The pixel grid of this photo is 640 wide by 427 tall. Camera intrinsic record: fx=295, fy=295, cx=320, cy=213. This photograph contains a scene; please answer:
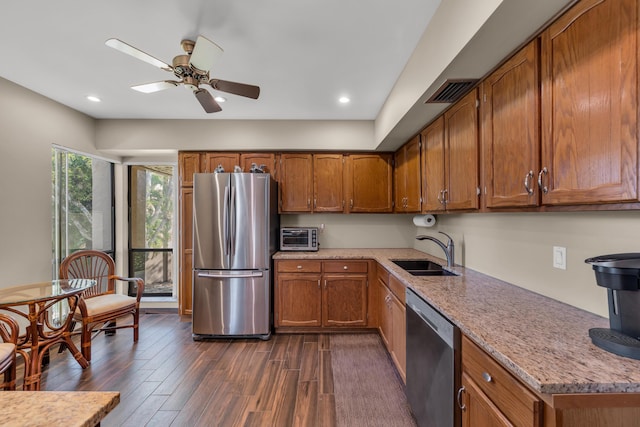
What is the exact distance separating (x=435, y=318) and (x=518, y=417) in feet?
2.10

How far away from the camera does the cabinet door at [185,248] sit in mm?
3721

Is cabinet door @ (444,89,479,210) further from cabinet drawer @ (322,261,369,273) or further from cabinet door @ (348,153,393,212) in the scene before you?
cabinet door @ (348,153,393,212)

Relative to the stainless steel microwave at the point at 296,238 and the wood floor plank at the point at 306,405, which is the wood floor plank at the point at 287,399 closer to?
the wood floor plank at the point at 306,405

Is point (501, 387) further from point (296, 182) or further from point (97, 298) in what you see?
point (97, 298)

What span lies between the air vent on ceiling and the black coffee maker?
1.27m

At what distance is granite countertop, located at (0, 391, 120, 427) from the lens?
61 centimetres

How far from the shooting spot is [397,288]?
2447 mm

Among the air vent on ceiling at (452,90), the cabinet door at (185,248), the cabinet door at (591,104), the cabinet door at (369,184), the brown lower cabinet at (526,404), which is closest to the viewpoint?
the brown lower cabinet at (526,404)

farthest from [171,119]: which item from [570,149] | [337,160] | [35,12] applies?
[570,149]

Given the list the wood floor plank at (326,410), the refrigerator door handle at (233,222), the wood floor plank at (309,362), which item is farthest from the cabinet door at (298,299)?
the wood floor plank at (326,410)

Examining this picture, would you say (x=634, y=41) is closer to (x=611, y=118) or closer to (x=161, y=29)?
(x=611, y=118)

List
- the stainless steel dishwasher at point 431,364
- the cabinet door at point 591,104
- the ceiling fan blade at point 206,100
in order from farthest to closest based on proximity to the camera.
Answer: the ceiling fan blade at point 206,100
the stainless steel dishwasher at point 431,364
the cabinet door at point 591,104

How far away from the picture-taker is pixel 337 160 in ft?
12.6

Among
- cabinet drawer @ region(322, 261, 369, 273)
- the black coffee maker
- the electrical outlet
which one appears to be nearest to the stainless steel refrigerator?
cabinet drawer @ region(322, 261, 369, 273)
